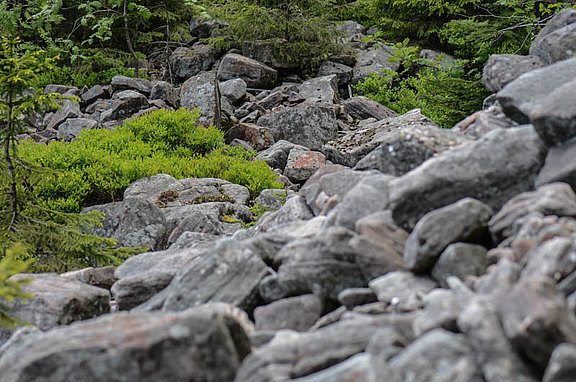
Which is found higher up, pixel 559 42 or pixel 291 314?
pixel 559 42

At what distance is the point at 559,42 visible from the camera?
5422mm

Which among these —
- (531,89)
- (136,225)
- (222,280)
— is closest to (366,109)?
(136,225)

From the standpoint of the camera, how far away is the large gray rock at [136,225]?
29.6 ft

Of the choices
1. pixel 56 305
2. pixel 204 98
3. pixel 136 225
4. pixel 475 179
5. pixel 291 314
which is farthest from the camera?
pixel 204 98

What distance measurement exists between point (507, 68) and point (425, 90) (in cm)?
957

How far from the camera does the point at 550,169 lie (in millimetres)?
3760

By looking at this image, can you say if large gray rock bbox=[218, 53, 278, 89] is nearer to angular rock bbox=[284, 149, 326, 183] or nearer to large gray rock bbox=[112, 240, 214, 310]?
angular rock bbox=[284, 149, 326, 183]

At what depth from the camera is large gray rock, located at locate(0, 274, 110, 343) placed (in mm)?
4262

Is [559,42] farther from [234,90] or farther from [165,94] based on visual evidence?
[165,94]

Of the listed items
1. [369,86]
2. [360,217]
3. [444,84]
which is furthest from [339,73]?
[360,217]

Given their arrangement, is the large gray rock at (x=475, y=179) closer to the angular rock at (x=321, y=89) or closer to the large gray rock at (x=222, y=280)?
the large gray rock at (x=222, y=280)

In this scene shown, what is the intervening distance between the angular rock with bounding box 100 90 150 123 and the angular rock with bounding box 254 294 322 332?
13.3 metres

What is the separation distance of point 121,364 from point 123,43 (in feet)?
66.5

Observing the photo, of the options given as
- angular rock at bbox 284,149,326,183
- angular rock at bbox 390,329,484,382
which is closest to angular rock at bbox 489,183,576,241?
angular rock at bbox 390,329,484,382
